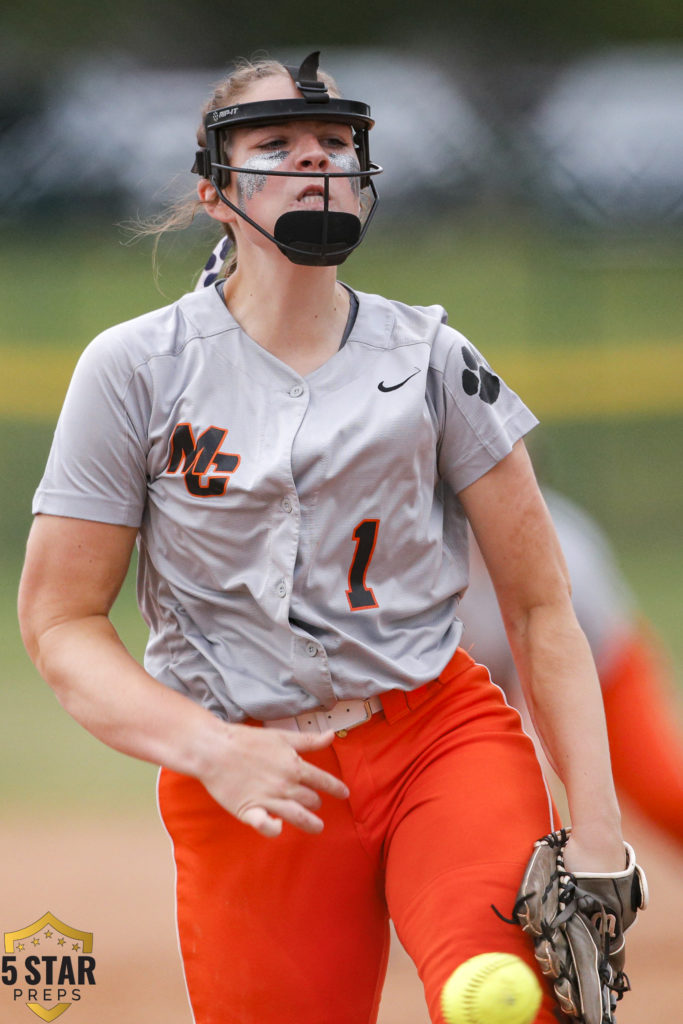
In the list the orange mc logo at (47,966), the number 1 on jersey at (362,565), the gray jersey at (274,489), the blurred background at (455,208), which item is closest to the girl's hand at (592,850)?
the gray jersey at (274,489)

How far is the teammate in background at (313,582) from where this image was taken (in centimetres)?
166

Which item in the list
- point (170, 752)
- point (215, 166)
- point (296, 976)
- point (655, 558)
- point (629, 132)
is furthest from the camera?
point (629, 132)

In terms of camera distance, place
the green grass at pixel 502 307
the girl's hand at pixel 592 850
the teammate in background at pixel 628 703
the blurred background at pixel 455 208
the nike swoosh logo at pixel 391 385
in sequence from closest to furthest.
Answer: the girl's hand at pixel 592 850 < the nike swoosh logo at pixel 391 385 < the teammate in background at pixel 628 703 < the green grass at pixel 502 307 < the blurred background at pixel 455 208

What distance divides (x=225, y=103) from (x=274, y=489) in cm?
63

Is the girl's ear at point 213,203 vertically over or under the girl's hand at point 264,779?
over

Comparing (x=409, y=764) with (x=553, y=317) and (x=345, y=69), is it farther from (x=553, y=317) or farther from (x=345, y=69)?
(x=345, y=69)

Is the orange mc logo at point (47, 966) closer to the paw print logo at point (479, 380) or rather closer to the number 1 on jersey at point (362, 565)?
the number 1 on jersey at point (362, 565)

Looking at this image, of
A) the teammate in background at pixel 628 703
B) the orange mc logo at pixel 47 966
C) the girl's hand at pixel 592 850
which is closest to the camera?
the girl's hand at pixel 592 850

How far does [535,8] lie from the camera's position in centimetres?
1716

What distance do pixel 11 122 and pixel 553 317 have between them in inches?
246

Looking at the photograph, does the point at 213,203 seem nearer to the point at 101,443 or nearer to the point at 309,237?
the point at 309,237

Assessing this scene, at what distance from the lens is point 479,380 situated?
1.77 meters

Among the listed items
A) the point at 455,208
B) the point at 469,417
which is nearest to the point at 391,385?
the point at 469,417

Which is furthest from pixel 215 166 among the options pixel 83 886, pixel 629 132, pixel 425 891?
pixel 629 132
